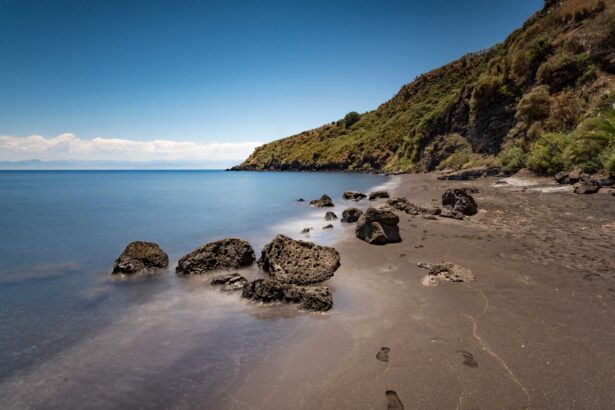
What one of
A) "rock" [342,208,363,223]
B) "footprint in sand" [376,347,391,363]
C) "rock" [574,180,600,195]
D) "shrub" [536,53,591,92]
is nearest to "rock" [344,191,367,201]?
"rock" [342,208,363,223]

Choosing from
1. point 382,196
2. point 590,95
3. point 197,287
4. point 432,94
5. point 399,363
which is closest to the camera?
point 399,363

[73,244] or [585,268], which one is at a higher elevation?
[585,268]

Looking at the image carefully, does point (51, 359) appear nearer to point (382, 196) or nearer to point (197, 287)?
point (197, 287)

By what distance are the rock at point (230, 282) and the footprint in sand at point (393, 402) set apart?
441cm

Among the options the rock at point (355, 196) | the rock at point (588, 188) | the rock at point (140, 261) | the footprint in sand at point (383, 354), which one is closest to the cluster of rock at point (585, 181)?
the rock at point (588, 188)

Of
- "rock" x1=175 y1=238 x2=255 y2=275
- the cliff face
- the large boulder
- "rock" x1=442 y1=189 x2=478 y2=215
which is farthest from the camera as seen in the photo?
the cliff face

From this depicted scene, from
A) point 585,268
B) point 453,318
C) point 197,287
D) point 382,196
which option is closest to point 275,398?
point 453,318

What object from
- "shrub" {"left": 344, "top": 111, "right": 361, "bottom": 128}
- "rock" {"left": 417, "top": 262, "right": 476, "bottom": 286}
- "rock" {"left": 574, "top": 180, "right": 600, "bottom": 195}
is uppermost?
"shrub" {"left": 344, "top": 111, "right": 361, "bottom": 128}

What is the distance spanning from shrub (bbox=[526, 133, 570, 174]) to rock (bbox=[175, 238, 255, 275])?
2018 cm

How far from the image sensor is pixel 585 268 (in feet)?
21.8

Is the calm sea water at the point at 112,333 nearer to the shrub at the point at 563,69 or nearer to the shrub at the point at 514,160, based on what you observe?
the shrub at the point at 514,160

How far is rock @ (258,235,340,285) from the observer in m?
7.88

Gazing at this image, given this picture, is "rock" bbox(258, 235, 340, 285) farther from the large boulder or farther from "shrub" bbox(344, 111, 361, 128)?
"shrub" bbox(344, 111, 361, 128)

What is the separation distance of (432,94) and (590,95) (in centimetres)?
7914
